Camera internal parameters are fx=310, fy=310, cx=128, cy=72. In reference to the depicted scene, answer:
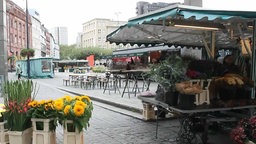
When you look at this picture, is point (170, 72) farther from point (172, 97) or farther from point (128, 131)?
point (128, 131)

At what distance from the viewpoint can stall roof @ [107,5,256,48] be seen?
523 cm

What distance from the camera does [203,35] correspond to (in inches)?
342

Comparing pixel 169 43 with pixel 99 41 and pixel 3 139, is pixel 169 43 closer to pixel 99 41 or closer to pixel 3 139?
pixel 3 139

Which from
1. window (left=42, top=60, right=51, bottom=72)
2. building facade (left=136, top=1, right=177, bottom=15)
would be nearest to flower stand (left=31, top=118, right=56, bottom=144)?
building facade (left=136, top=1, right=177, bottom=15)

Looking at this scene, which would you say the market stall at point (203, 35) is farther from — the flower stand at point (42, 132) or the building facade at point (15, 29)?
the building facade at point (15, 29)

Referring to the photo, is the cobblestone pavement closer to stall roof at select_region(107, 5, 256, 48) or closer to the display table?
the display table

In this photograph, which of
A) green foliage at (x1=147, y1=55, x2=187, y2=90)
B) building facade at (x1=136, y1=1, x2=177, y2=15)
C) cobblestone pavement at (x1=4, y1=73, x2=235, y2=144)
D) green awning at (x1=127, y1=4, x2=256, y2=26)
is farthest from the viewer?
building facade at (x1=136, y1=1, x2=177, y2=15)

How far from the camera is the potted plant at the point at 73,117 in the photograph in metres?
4.78

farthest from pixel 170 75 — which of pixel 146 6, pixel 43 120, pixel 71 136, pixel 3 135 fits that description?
pixel 146 6

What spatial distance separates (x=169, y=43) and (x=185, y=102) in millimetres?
5267

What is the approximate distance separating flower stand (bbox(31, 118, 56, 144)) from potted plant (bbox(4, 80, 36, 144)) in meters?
0.20

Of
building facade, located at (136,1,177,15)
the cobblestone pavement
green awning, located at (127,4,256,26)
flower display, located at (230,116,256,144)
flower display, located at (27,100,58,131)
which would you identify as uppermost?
building facade, located at (136,1,177,15)

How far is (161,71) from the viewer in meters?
5.67

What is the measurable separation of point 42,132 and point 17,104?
25.0 inches
